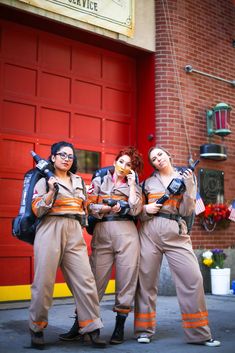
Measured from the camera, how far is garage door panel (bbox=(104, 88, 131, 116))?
8.30 metres

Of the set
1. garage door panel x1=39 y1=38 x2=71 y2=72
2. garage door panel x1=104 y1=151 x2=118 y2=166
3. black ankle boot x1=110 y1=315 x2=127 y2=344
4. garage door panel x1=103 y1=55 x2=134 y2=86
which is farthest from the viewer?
garage door panel x1=103 y1=55 x2=134 y2=86

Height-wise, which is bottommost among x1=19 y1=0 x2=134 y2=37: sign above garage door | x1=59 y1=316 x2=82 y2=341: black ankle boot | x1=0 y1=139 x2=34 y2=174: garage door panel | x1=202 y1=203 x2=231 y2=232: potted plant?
x1=59 y1=316 x2=82 y2=341: black ankle boot

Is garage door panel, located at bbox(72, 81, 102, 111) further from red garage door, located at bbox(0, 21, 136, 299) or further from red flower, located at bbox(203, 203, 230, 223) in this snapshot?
red flower, located at bbox(203, 203, 230, 223)

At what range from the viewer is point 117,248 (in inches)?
185

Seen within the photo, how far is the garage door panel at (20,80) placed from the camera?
23.3 ft

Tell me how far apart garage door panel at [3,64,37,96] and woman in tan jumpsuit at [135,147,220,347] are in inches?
120

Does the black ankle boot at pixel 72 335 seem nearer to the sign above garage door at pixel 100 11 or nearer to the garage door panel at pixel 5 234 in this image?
the garage door panel at pixel 5 234

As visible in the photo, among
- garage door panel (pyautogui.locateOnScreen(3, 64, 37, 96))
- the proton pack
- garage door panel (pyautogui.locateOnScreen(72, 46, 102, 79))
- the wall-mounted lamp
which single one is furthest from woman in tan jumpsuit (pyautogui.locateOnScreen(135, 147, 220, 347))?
the wall-mounted lamp

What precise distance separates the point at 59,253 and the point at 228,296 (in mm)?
4499

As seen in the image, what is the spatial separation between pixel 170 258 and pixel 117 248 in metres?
0.52

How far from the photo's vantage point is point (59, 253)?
436 centimetres

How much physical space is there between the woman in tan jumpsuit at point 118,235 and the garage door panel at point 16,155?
7.96 ft

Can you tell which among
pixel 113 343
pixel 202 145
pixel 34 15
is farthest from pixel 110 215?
pixel 202 145

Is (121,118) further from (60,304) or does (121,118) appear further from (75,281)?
(75,281)
